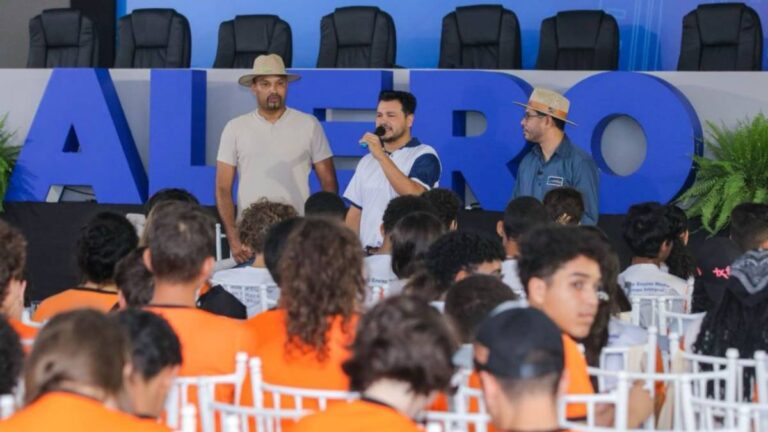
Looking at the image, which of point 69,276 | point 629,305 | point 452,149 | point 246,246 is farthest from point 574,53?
point 629,305

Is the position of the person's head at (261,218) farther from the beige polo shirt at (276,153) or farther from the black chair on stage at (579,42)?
the black chair on stage at (579,42)

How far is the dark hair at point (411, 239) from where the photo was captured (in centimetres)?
444

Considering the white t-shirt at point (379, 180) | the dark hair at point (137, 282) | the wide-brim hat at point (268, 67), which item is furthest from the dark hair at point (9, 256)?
the wide-brim hat at point (268, 67)

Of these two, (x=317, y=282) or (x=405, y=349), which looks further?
(x=317, y=282)

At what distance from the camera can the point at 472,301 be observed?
3055 mm

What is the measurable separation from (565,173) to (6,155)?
12.9 ft

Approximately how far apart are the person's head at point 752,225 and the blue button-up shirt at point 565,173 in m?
1.38

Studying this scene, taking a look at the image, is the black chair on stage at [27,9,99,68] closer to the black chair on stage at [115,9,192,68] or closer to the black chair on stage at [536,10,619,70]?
the black chair on stage at [115,9,192,68]

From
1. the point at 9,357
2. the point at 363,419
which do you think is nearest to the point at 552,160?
the point at 9,357

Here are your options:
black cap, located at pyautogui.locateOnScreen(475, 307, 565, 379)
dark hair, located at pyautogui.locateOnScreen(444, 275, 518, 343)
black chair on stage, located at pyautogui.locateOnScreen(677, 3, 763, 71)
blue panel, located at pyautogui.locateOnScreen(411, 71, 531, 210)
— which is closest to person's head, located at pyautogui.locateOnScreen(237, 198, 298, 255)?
dark hair, located at pyautogui.locateOnScreen(444, 275, 518, 343)

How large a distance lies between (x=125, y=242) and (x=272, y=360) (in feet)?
4.00

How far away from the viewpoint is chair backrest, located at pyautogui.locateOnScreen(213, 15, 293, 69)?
9633 mm

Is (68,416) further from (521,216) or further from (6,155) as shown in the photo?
(6,155)

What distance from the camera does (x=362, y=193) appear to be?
659 cm
